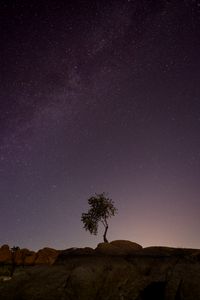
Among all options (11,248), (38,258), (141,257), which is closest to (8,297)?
→ (141,257)

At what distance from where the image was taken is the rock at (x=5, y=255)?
153 feet

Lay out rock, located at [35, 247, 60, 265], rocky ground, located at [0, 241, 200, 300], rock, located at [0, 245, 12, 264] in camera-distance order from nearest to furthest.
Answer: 1. rocky ground, located at [0, 241, 200, 300]
2. rock, located at [35, 247, 60, 265]
3. rock, located at [0, 245, 12, 264]

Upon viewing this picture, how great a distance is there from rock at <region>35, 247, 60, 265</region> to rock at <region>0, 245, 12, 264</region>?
4074mm

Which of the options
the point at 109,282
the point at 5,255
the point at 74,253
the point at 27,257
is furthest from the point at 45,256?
the point at 109,282

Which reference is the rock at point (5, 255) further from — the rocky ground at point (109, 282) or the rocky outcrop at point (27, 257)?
the rocky ground at point (109, 282)

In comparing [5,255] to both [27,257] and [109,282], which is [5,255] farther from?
[109,282]

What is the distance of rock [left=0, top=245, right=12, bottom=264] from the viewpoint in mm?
46603

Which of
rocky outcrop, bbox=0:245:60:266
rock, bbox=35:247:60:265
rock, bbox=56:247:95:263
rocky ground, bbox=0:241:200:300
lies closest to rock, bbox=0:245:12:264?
rocky outcrop, bbox=0:245:60:266

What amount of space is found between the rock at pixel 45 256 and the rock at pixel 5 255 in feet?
13.4

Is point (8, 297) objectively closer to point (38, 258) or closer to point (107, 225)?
point (38, 258)

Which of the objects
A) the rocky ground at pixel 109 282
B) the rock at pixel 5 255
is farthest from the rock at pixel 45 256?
the rocky ground at pixel 109 282

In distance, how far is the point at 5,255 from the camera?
48.0m

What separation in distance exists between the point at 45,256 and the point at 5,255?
662 centimetres

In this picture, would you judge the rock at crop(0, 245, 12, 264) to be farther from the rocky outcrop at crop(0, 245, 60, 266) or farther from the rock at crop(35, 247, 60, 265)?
the rock at crop(35, 247, 60, 265)
